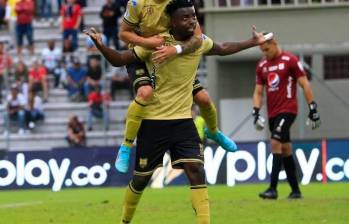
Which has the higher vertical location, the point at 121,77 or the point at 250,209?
the point at 250,209

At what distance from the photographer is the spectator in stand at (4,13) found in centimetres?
3127

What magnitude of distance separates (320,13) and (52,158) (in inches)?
366

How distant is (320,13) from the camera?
28.1m

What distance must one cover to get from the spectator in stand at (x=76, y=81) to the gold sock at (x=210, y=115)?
51.6ft

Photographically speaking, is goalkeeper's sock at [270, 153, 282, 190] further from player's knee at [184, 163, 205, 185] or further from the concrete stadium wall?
the concrete stadium wall

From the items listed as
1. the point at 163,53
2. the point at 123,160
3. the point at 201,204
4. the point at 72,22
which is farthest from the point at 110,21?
the point at 201,204

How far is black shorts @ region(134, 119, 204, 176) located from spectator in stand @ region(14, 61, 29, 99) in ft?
57.0

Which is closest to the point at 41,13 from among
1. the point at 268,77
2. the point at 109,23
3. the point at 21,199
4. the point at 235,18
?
the point at 109,23

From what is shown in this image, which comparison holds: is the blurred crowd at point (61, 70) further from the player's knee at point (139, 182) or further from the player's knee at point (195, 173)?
the player's knee at point (195, 173)

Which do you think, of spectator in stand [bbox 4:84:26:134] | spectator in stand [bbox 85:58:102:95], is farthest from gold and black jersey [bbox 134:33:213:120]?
spectator in stand [bbox 4:84:26:134]

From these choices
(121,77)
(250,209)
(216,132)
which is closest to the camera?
(216,132)

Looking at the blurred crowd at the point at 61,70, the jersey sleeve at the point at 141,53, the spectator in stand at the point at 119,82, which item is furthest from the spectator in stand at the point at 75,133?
the jersey sleeve at the point at 141,53

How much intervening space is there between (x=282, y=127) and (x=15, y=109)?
43.4ft

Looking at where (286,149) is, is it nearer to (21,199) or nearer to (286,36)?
(21,199)
